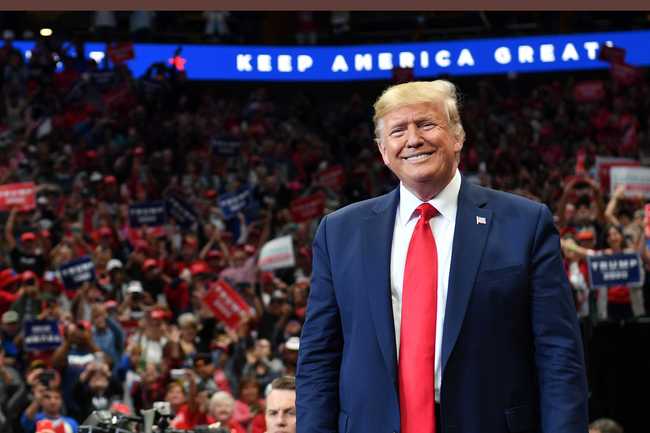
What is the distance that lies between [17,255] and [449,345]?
929 centimetres

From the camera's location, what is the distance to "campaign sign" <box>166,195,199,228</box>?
46.5 feet

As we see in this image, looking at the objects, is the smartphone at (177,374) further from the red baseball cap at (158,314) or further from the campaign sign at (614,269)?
the campaign sign at (614,269)

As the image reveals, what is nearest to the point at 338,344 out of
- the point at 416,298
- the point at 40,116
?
the point at 416,298

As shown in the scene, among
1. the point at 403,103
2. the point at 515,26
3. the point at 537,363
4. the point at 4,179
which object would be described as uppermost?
the point at 515,26

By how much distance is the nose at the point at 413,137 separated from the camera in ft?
9.33

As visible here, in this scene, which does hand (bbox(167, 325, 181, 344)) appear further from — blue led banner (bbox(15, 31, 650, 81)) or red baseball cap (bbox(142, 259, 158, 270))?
blue led banner (bbox(15, 31, 650, 81))

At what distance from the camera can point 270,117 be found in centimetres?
2016

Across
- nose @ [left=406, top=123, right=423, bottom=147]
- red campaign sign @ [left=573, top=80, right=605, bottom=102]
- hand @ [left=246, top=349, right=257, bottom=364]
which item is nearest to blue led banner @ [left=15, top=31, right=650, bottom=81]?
red campaign sign @ [left=573, top=80, right=605, bottom=102]

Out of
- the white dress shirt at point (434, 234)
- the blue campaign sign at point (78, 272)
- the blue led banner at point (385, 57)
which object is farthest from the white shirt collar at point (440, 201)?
the blue led banner at point (385, 57)

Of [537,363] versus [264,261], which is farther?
[264,261]

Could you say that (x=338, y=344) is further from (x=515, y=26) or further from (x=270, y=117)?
(x=515, y=26)

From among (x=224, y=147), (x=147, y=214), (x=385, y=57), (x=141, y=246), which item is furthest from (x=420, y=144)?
(x=385, y=57)

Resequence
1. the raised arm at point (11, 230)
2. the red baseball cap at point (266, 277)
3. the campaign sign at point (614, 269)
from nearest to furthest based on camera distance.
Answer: the campaign sign at point (614, 269) → the raised arm at point (11, 230) → the red baseball cap at point (266, 277)

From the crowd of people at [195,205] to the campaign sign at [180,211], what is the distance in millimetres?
68
